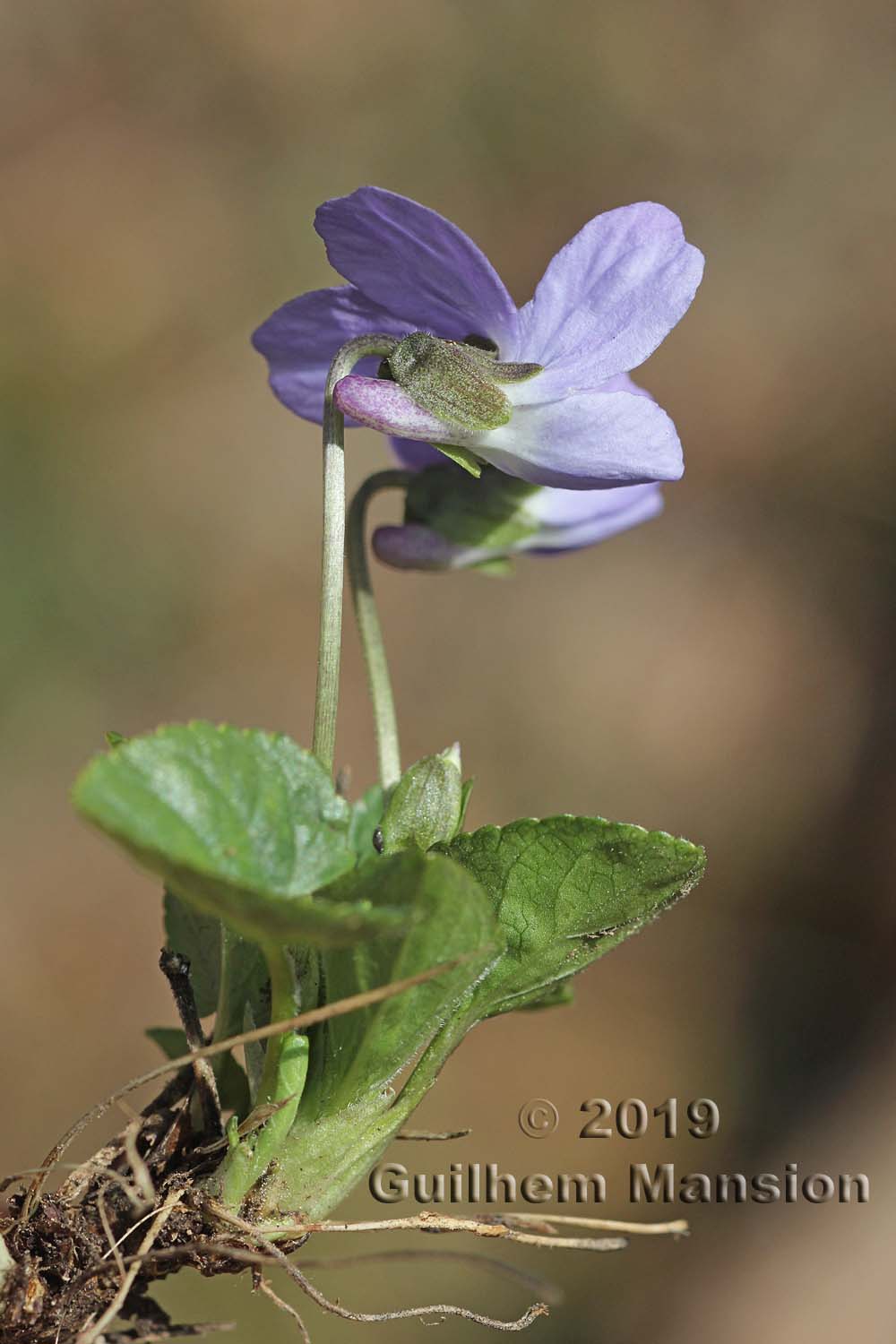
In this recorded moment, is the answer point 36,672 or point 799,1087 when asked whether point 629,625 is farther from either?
Answer: point 36,672

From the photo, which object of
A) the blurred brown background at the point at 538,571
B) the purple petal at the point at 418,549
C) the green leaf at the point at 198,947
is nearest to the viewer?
the green leaf at the point at 198,947

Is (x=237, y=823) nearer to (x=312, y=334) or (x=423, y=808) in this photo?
(x=423, y=808)

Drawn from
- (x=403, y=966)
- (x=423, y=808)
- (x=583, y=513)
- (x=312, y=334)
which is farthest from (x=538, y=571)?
(x=403, y=966)

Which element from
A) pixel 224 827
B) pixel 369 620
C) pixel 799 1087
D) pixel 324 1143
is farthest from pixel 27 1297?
pixel 799 1087

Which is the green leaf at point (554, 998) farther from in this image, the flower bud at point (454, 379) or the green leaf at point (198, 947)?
the flower bud at point (454, 379)

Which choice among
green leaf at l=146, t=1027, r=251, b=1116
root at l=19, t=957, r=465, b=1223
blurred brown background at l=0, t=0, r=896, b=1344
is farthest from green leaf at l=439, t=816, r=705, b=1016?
blurred brown background at l=0, t=0, r=896, b=1344

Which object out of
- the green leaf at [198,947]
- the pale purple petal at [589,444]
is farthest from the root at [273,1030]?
the pale purple petal at [589,444]
